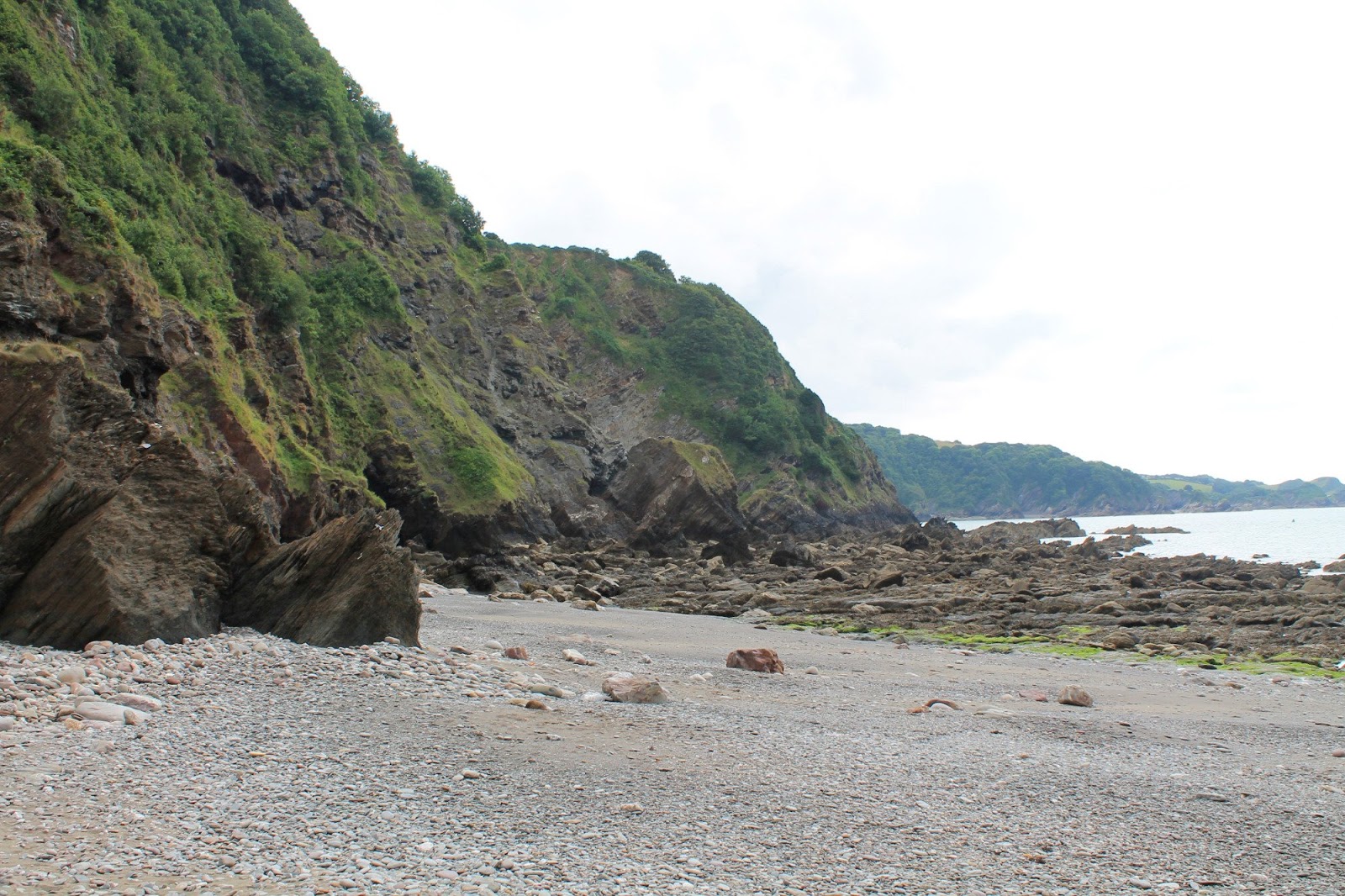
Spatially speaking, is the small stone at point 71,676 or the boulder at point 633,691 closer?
the small stone at point 71,676

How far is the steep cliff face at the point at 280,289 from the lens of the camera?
63.9 ft

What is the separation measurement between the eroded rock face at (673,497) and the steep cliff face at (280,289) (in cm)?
32

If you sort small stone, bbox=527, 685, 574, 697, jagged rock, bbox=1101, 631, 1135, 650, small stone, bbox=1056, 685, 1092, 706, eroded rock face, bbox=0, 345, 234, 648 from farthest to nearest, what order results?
1. jagged rock, bbox=1101, 631, 1135, 650
2. small stone, bbox=1056, 685, 1092, 706
3. small stone, bbox=527, 685, 574, 697
4. eroded rock face, bbox=0, 345, 234, 648

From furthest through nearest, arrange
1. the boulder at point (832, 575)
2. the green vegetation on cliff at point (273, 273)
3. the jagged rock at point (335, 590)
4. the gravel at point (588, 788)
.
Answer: the boulder at point (832, 575) < the green vegetation on cliff at point (273, 273) < the jagged rock at point (335, 590) < the gravel at point (588, 788)

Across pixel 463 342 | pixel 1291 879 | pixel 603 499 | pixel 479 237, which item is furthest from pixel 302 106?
pixel 1291 879

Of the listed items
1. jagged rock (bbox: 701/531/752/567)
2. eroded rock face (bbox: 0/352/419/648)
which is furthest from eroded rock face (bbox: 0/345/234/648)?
jagged rock (bbox: 701/531/752/567)

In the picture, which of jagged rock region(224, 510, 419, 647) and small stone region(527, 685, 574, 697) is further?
jagged rock region(224, 510, 419, 647)

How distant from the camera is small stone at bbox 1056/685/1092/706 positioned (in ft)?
38.6

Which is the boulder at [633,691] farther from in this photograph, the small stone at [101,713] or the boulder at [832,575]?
the boulder at [832,575]

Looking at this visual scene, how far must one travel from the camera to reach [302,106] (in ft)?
166

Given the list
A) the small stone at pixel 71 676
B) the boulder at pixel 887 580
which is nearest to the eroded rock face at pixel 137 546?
the small stone at pixel 71 676

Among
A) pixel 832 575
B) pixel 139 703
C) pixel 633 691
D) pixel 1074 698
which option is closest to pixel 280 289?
pixel 832 575

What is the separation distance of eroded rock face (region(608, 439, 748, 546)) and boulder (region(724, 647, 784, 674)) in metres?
38.7

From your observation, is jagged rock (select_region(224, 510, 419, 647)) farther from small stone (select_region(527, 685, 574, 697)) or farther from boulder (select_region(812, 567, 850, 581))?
boulder (select_region(812, 567, 850, 581))
